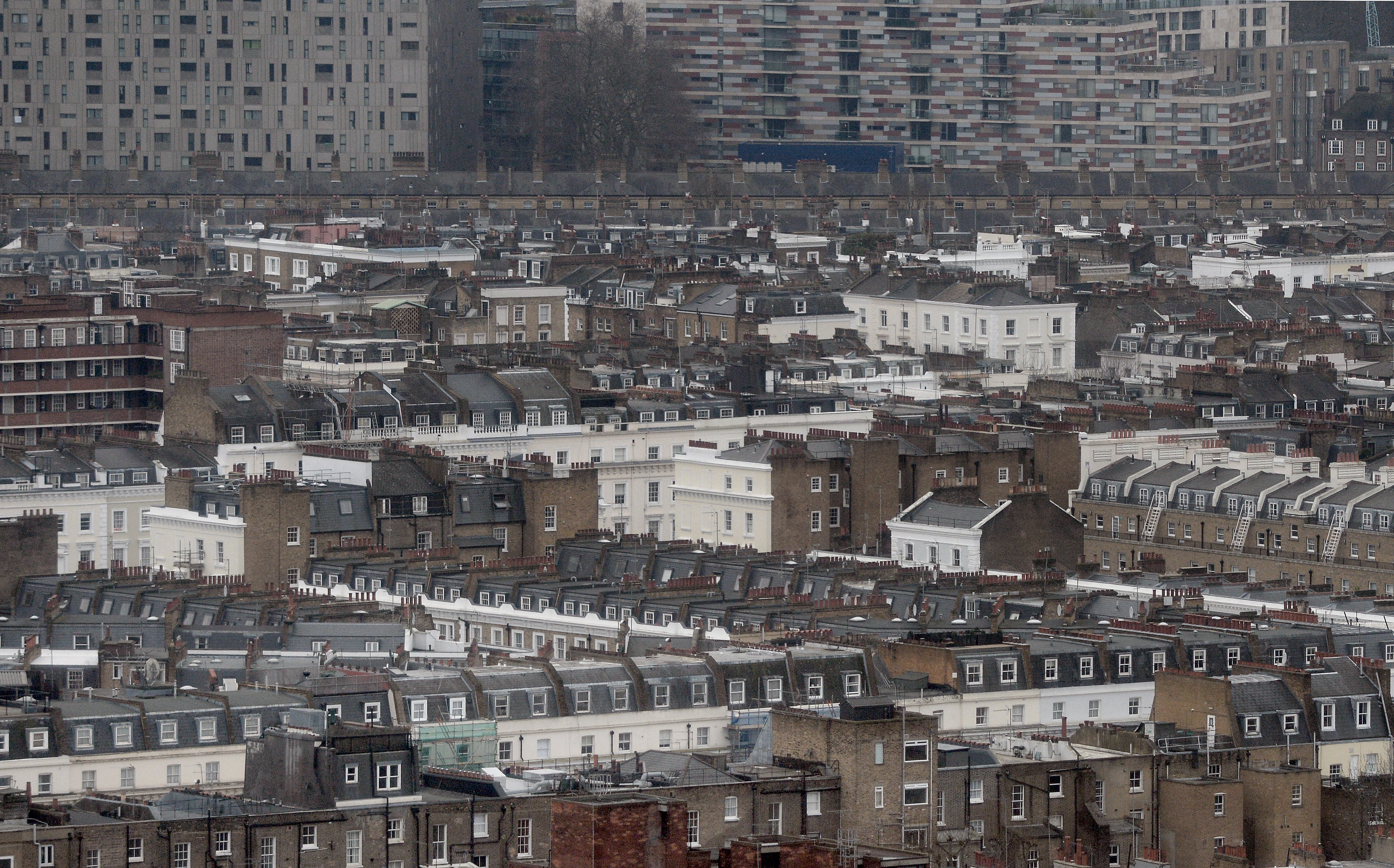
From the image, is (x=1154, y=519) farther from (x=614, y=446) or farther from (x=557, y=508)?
(x=614, y=446)

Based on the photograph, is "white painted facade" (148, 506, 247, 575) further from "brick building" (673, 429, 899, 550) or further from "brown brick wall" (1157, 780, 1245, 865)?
"brown brick wall" (1157, 780, 1245, 865)

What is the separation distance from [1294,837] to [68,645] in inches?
1125

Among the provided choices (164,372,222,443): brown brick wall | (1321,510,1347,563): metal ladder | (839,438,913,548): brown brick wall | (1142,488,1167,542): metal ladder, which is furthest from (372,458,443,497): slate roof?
(1321,510,1347,563): metal ladder

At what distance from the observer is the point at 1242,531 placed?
10319 centimetres

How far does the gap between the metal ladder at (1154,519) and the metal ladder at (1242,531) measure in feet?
8.75

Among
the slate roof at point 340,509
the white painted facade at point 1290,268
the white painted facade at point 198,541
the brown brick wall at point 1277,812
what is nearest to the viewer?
the brown brick wall at point 1277,812

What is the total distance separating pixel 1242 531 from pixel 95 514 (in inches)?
1233

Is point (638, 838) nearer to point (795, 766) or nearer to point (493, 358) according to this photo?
point (795, 766)

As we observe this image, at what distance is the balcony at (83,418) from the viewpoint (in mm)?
131875

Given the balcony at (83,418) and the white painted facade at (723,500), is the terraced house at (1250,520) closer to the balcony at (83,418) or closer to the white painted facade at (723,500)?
the white painted facade at (723,500)

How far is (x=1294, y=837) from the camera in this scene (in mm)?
69875

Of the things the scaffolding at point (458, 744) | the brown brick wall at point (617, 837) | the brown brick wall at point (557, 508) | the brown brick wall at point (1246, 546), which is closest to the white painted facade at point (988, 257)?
the brown brick wall at point (1246, 546)

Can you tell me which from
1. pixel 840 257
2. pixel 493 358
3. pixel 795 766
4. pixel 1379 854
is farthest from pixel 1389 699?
pixel 840 257

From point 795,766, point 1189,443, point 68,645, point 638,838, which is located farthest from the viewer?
point 1189,443
